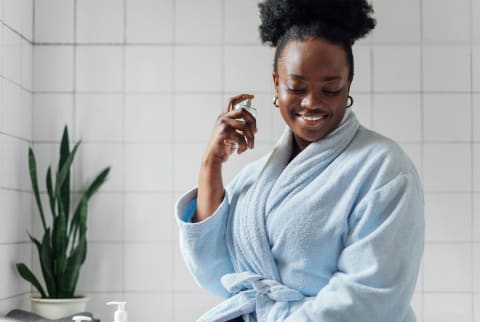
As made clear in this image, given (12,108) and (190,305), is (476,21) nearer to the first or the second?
(190,305)

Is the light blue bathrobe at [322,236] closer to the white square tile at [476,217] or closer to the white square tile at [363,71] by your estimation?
the white square tile at [363,71]

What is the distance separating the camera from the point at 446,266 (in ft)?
9.27

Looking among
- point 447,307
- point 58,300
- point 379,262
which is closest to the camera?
point 379,262

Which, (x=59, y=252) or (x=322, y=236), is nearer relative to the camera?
(x=322, y=236)

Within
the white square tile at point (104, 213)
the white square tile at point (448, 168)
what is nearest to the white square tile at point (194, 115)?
the white square tile at point (104, 213)

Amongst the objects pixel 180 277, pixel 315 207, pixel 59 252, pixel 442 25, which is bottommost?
pixel 180 277

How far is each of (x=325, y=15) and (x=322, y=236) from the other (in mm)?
354

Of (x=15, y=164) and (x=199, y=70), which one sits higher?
(x=199, y=70)

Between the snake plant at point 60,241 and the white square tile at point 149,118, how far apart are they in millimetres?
218

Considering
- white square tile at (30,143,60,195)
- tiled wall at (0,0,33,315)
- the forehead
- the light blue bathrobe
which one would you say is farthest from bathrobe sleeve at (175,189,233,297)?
white square tile at (30,143,60,195)

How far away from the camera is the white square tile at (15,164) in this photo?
2.64 m

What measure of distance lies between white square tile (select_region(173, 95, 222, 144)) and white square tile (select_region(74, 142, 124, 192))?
0.74ft

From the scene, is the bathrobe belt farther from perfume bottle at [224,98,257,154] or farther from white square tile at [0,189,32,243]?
white square tile at [0,189,32,243]

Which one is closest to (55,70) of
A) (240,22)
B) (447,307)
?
(240,22)
